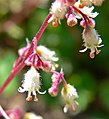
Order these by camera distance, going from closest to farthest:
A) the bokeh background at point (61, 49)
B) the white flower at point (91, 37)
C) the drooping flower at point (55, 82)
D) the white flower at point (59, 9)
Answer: the white flower at point (59, 9) < the white flower at point (91, 37) < the drooping flower at point (55, 82) < the bokeh background at point (61, 49)

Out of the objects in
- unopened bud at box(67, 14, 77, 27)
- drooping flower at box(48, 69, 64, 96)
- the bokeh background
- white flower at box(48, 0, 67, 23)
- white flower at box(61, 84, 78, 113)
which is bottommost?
the bokeh background

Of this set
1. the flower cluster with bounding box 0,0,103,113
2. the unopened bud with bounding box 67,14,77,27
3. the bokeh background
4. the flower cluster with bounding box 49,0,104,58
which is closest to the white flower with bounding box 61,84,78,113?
the flower cluster with bounding box 0,0,103,113

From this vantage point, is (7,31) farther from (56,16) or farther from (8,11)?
(56,16)

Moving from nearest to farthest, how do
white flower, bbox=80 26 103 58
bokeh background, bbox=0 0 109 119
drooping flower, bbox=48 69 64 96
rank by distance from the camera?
white flower, bbox=80 26 103 58 < drooping flower, bbox=48 69 64 96 < bokeh background, bbox=0 0 109 119

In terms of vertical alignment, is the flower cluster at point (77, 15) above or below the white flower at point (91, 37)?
above

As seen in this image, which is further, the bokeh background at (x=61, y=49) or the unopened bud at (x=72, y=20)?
the bokeh background at (x=61, y=49)

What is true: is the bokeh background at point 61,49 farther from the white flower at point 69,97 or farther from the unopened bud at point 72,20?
the unopened bud at point 72,20

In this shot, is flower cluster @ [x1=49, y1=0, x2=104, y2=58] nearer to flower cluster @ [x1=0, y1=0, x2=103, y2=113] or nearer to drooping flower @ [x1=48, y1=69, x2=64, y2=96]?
flower cluster @ [x1=0, y1=0, x2=103, y2=113]

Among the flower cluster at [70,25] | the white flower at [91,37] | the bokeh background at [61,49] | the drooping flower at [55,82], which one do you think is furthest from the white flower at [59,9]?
the bokeh background at [61,49]
